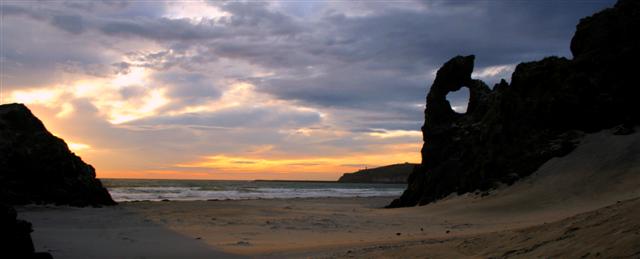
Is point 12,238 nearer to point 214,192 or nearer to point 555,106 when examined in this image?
point 555,106

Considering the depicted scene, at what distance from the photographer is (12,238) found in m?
7.73

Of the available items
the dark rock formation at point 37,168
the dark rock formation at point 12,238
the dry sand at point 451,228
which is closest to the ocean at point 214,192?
the dark rock formation at point 37,168

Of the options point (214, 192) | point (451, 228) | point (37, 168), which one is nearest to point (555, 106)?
point (451, 228)

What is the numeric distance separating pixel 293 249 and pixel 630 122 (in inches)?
784

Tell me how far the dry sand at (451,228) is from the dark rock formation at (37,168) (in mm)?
1869

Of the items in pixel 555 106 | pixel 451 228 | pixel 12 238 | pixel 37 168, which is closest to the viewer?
pixel 12 238

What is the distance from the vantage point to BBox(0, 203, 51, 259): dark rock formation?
298 inches

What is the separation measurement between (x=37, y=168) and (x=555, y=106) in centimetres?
2785

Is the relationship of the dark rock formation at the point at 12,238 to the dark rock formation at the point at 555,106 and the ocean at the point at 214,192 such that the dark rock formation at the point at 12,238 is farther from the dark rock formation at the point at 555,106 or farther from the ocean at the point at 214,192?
the ocean at the point at 214,192

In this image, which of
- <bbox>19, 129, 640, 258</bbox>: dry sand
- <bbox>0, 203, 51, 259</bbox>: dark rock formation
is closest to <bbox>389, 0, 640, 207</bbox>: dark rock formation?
<bbox>19, 129, 640, 258</bbox>: dry sand

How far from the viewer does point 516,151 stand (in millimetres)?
25016

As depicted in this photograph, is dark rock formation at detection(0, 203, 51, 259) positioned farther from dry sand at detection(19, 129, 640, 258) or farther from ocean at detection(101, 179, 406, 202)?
ocean at detection(101, 179, 406, 202)

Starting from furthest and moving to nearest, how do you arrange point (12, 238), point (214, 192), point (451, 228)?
point (214, 192) → point (451, 228) → point (12, 238)

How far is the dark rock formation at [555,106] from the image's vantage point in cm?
2403
